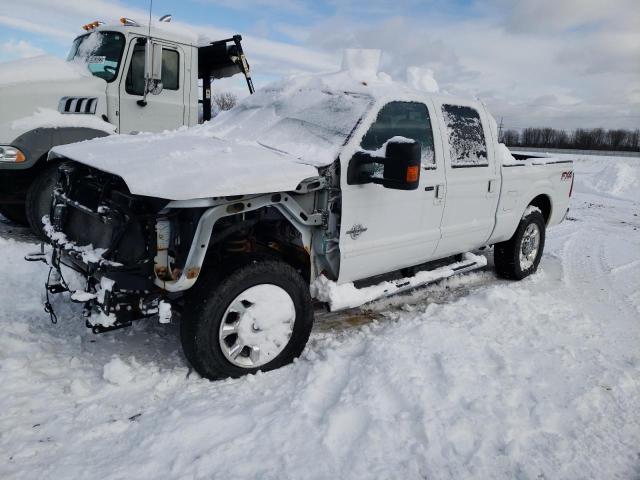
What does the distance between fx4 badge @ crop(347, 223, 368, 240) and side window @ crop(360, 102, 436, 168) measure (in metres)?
0.57

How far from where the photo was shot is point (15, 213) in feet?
21.4

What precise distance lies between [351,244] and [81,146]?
85.0 inches

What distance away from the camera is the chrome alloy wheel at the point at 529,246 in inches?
217

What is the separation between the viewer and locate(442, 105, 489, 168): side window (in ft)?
13.9

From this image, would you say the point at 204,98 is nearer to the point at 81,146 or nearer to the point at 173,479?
the point at 81,146

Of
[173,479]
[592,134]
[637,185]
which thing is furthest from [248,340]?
[592,134]

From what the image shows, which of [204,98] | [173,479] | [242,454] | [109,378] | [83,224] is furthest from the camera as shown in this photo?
[204,98]

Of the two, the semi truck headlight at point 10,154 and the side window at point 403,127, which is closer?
the side window at point 403,127

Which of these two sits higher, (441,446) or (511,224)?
(511,224)

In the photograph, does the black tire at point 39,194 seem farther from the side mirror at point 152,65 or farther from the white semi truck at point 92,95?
the side mirror at point 152,65

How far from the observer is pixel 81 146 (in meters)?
3.67

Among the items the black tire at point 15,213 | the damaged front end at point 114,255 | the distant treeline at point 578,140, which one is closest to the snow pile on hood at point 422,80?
the damaged front end at point 114,255

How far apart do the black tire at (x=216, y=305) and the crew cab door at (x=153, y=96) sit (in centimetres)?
420

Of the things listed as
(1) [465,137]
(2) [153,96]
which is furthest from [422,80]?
(2) [153,96]
